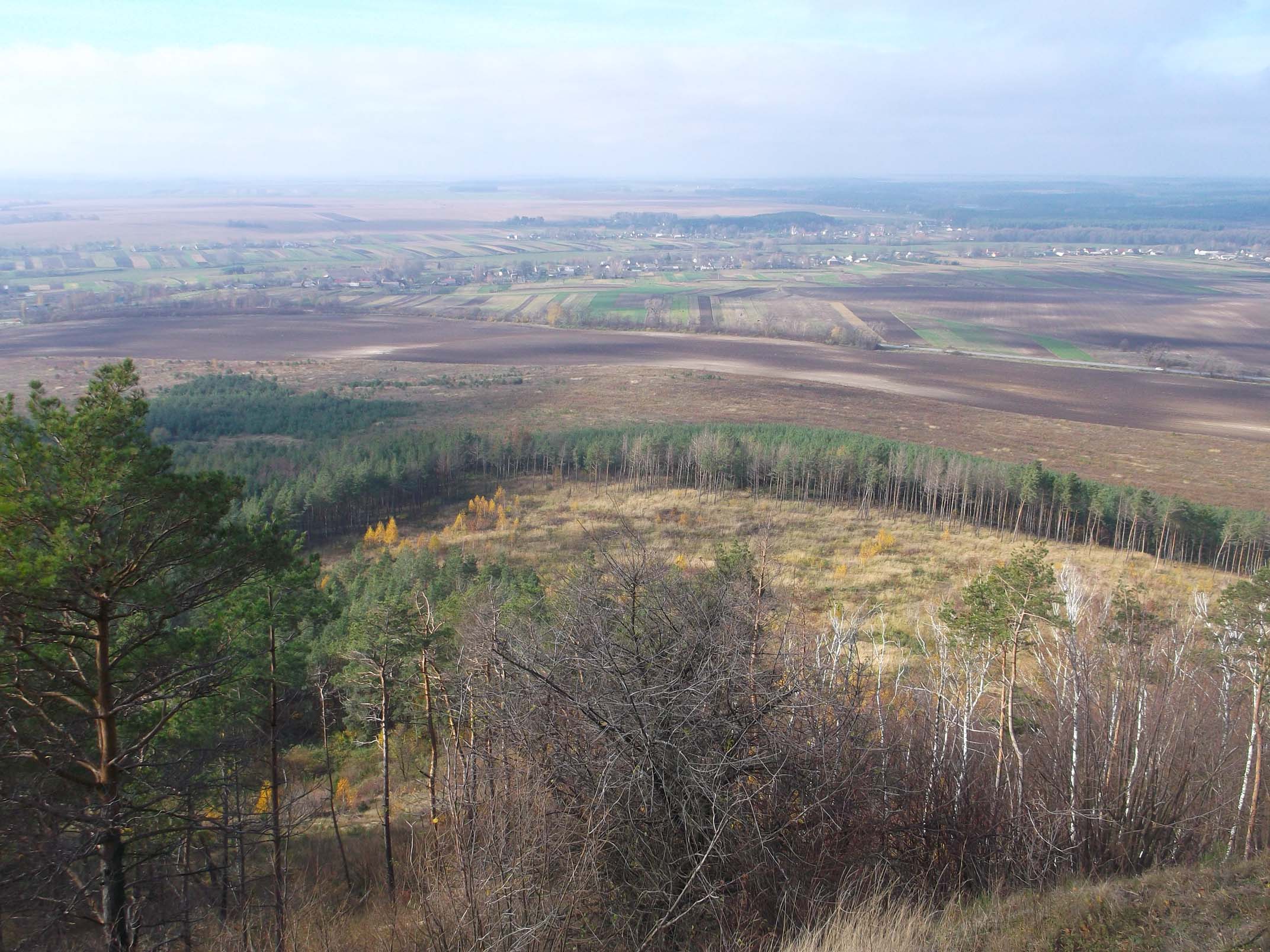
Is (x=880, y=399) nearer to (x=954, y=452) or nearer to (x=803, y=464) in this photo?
(x=954, y=452)

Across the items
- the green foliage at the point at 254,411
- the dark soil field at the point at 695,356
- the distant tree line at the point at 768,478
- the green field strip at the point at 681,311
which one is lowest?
the distant tree line at the point at 768,478

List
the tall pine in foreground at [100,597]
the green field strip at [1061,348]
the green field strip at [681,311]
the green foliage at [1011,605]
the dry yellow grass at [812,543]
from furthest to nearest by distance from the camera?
1. the green field strip at [681,311]
2. the green field strip at [1061,348]
3. the dry yellow grass at [812,543]
4. the green foliage at [1011,605]
5. the tall pine in foreground at [100,597]

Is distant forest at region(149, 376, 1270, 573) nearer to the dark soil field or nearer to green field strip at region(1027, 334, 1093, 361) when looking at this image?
the dark soil field

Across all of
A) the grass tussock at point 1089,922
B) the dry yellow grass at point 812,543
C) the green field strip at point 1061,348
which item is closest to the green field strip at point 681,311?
the green field strip at point 1061,348

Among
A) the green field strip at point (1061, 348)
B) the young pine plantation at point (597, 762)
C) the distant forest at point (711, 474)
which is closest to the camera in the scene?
the young pine plantation at point (597, 762)

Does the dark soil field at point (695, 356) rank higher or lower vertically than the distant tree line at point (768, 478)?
higher

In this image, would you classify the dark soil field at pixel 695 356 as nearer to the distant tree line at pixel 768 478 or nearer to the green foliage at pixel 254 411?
the green foliage at pixel 254 411

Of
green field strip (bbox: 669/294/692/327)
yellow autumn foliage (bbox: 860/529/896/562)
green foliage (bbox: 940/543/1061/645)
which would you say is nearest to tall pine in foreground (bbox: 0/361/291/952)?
green foliage (bbox: 940/543/1061/645)
